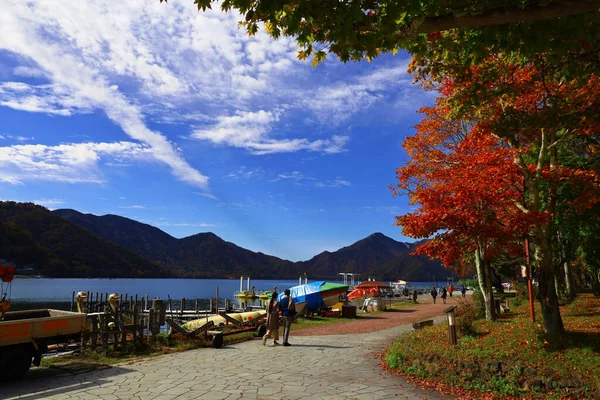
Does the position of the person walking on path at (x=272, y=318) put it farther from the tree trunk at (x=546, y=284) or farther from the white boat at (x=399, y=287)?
the white boat at (x=399, y=287)

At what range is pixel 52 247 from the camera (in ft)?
538

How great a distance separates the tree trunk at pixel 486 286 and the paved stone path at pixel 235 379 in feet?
19.5

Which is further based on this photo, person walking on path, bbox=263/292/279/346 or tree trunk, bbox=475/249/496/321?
tree trunk, bbox=475/249/496/321

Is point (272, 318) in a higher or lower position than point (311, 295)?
higher

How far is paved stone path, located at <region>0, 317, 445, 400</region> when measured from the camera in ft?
26.9

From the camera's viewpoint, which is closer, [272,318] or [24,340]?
[24,340]

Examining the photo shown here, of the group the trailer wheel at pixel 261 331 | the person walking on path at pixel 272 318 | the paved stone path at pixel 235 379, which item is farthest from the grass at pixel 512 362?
the trailer wheel at pixel 261 331

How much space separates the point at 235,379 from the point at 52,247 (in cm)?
18711

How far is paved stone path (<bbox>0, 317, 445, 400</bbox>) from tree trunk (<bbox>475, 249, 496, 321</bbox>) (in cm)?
594

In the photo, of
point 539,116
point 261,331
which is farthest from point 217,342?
point 539,116

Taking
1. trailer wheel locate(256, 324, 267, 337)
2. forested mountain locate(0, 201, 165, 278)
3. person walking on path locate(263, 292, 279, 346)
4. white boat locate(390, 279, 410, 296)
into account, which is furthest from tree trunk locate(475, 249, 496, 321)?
forested mountain locate(0, 201, 165, 278)

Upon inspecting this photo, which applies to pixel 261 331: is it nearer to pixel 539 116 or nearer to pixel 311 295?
pixel 311 295

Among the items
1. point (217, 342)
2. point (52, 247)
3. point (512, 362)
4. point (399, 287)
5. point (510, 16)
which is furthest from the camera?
point (52, 247)

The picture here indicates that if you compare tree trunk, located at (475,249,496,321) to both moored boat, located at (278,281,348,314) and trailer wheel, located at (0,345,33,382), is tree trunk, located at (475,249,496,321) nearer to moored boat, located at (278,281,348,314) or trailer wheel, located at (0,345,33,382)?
moored boat, located at (278,281,348,314)
